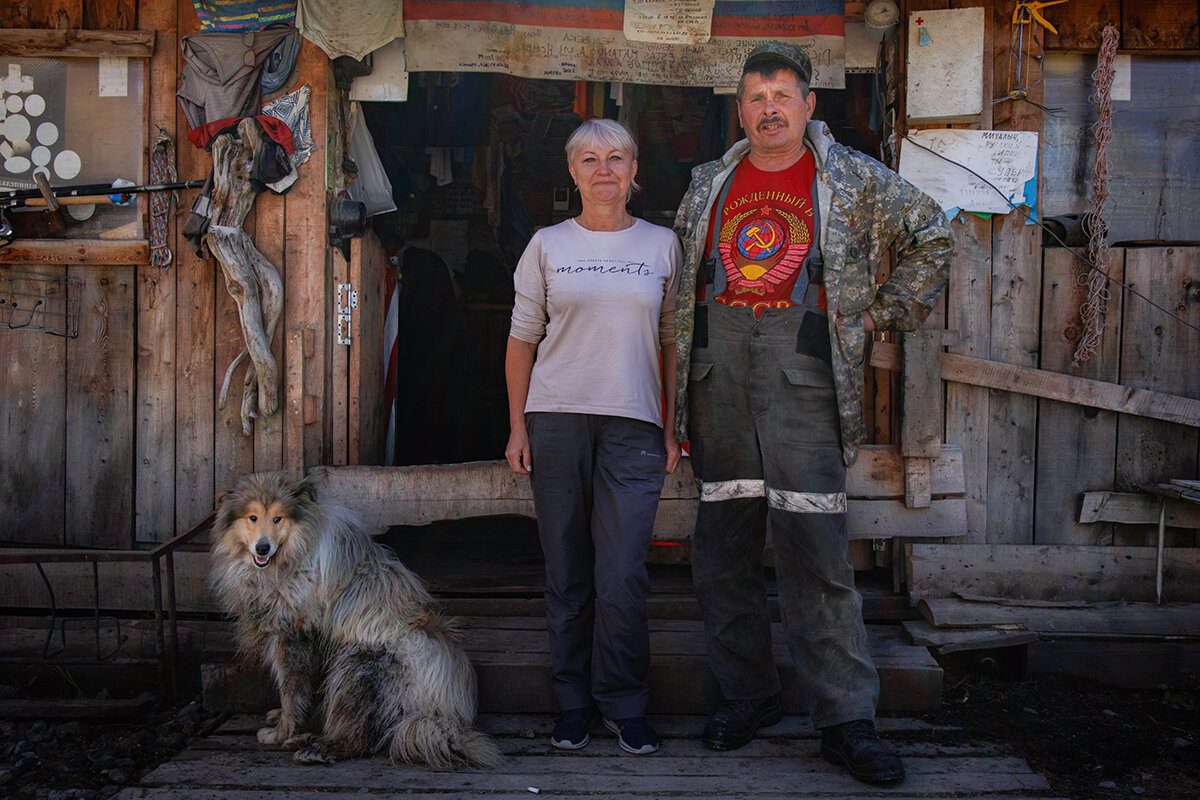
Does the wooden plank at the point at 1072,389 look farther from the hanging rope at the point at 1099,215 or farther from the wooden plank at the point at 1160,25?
the wooden plank at the point at 1160,25

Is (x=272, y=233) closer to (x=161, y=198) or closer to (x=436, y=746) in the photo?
(x=161, y=198)

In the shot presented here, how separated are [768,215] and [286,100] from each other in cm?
252

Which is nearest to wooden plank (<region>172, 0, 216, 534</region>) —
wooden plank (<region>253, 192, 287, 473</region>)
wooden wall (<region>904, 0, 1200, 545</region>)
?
wooden plank (<region>253, 192, 287, 473</region>)

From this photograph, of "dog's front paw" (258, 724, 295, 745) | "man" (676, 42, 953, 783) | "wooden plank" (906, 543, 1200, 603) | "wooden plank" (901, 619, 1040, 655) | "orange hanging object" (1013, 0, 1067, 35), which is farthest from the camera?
→ "wooden plank" (906, 543, 1200, 603)

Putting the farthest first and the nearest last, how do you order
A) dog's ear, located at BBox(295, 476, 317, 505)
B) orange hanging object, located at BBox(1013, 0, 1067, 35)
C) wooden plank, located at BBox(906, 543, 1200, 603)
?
wooden plank, located at BBox(906, 543, 1200, 603), orange hanging object, located at BBox(1013, 0, 1067, 35), dog's ear, located at BBox(295, 476, 317, 505)

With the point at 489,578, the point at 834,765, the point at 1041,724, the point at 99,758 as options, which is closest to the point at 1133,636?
the point at 1041,724

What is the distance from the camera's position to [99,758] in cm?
335

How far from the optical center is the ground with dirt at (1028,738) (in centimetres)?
318

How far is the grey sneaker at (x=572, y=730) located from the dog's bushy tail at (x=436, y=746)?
0.23 meters

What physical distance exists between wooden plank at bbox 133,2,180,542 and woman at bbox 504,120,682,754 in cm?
215

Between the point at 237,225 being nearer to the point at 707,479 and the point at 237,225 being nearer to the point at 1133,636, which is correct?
the point at 707,479

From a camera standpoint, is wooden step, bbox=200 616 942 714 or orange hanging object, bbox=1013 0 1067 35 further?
orange hanging object, bbox=1013 0 1067 35

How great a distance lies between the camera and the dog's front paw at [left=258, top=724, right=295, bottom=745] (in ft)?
10.4

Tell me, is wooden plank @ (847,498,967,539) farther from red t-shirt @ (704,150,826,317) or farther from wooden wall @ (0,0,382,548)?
wooden wall @ (0,0,382,548)
